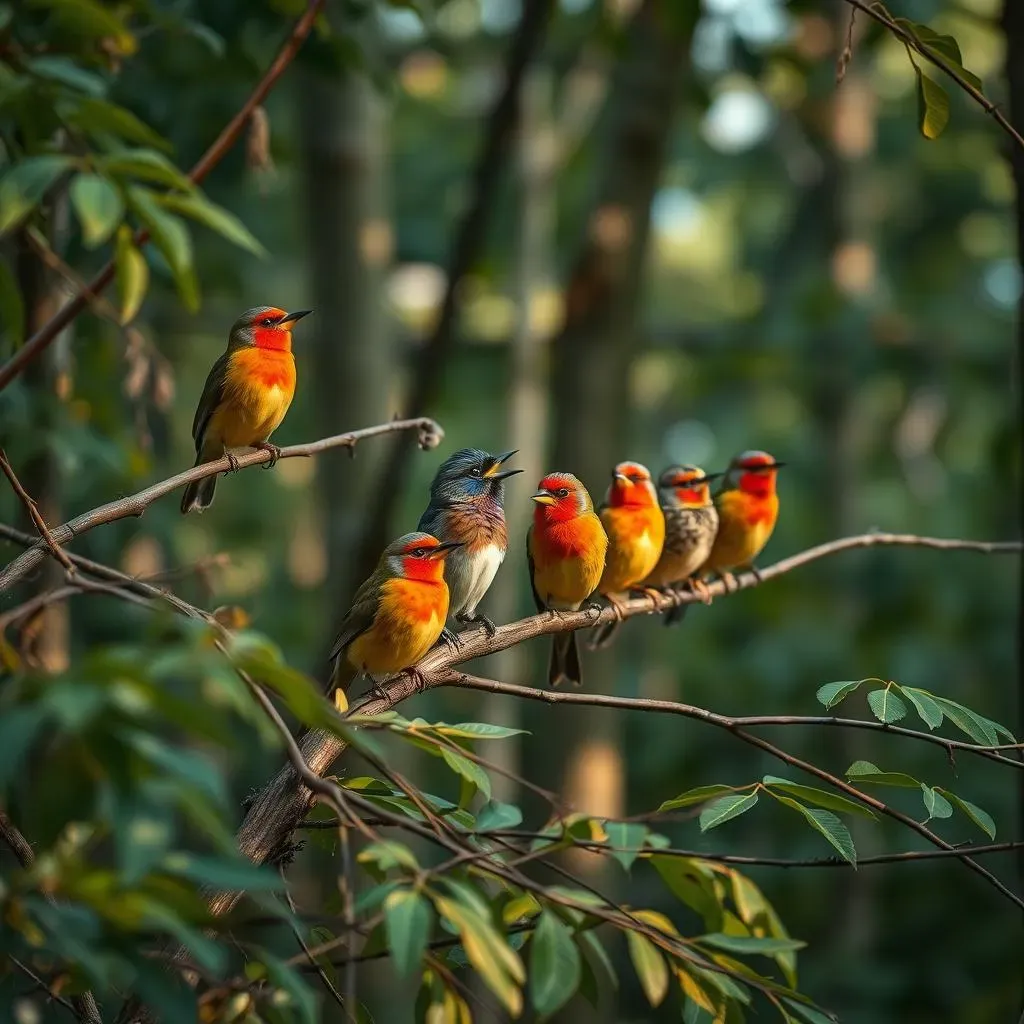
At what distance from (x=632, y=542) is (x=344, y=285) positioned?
3.12m

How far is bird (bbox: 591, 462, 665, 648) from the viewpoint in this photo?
5191 mm

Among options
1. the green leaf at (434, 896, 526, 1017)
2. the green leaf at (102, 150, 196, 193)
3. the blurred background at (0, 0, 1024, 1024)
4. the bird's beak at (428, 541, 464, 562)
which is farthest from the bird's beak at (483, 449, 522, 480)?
the green leaf at (434, 896, 526, 1017)

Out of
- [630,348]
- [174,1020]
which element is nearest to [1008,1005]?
[630,348]

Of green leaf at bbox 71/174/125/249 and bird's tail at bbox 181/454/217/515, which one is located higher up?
green leaf at bbox 71/174/125/249

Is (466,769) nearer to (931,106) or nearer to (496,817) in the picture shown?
(496,817)

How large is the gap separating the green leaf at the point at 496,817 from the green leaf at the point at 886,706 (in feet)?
2.28

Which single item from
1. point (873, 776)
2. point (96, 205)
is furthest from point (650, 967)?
point (96, 205)

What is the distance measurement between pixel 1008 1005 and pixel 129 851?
6.40 meters

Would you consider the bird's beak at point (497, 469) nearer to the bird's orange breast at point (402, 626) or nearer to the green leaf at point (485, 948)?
the bird's orange breast at point (402, 626)

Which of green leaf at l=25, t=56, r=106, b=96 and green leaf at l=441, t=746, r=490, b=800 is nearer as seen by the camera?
green leaf at l=441, t=746, r=490, b=800

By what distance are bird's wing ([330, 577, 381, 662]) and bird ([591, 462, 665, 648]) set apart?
1183 millimetres

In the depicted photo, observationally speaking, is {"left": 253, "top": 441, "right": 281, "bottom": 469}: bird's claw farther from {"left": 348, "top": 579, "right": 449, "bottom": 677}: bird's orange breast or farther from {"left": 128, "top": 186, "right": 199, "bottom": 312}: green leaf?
{"left": 128, "top": 186, "right": 199, "bottom": 312}: green leaf

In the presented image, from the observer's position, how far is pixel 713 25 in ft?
25.0

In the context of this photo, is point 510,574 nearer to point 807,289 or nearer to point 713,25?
point 807,289
